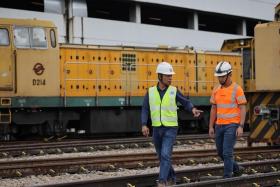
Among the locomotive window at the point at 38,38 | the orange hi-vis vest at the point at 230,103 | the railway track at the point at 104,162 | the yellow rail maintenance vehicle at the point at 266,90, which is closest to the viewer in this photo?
the orange hi-vis vest at the point at 230,103

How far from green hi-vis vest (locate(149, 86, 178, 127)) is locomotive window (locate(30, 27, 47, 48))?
8.93 meters

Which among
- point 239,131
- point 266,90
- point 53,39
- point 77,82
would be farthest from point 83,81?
point 239,131

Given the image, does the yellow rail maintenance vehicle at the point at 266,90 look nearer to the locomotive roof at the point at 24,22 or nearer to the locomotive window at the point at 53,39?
the locomotive window at the point at 53,39

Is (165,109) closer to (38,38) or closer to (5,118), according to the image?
(5,118)

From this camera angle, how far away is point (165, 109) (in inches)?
282

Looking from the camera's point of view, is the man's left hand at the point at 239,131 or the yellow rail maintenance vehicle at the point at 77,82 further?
the yellow rail maintenance vehicle at the point at 77,82

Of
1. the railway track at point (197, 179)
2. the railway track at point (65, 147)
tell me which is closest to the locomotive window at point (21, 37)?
the railway track at point (65, 147)

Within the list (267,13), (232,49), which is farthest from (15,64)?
(267,13)

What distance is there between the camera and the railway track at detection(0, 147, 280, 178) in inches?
357

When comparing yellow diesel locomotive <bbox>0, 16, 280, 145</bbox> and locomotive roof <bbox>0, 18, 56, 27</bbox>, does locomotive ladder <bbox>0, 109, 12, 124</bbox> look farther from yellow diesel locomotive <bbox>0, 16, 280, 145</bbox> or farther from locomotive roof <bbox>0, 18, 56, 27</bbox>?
locomotive roof <bbox>0, 18, 56, 27</bbox>

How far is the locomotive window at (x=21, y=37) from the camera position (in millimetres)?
15219

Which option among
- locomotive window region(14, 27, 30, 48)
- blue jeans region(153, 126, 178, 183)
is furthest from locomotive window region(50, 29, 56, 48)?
blue jeans region(153, 126, 178, 183)

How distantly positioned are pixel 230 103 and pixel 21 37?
918cm

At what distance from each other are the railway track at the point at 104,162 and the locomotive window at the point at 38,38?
5.81 metres
